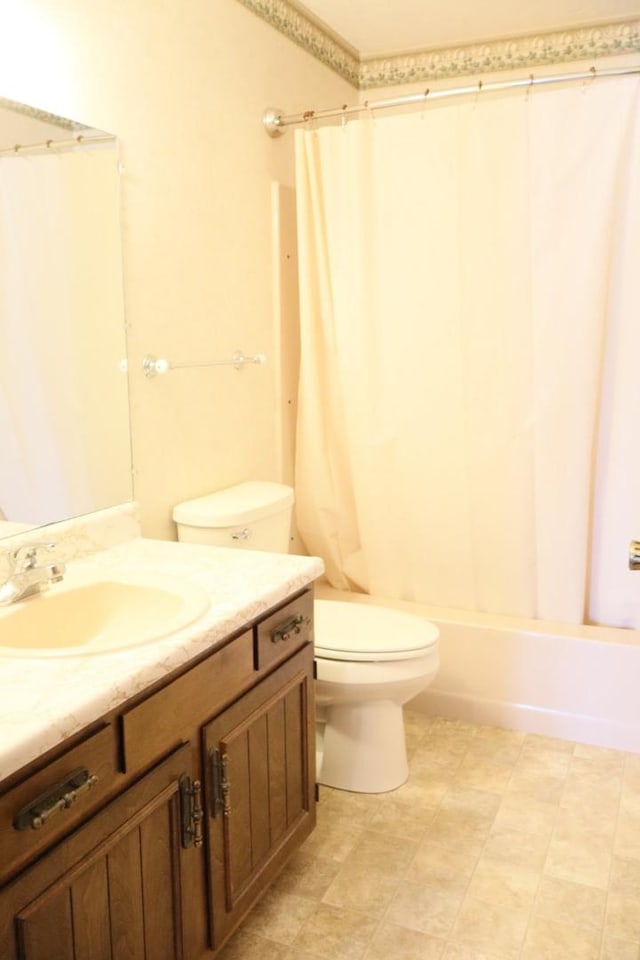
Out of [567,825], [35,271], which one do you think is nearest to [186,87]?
[35,271]

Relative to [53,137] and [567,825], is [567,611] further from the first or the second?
[53,137]

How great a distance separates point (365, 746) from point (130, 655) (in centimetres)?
117

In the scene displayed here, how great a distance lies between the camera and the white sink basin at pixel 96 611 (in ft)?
4.71

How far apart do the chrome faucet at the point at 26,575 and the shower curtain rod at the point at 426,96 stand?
5.33 feet

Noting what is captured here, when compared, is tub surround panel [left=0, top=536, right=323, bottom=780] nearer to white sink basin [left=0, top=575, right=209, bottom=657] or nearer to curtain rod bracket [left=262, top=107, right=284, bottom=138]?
white sink basin [left=0, top=575, right=209, bottom=657]

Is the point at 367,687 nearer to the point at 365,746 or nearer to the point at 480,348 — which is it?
the point at 365,746

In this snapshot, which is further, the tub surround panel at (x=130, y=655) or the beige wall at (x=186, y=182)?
the beige wall at (x=186, y=182)

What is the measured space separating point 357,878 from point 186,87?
2.04 metres

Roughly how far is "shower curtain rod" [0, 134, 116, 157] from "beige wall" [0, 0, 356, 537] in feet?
0.12

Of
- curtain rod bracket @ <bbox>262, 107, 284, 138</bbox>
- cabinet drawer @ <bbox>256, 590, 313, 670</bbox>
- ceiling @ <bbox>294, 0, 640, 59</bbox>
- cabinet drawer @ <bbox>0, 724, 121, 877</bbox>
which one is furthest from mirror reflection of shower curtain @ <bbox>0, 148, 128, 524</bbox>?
ceiling @ <bbox>294, 0, 640, 59</bbox>

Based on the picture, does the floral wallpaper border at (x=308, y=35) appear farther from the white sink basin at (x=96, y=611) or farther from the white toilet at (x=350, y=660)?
the white sink basin at (x=96, y=611)

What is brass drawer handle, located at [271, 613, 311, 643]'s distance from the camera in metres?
1.60

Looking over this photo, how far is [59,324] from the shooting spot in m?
1.74

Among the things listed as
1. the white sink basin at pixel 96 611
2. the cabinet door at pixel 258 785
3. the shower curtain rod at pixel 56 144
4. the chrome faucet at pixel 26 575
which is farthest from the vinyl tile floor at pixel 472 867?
the shower curtain rod at pixel 56 144
